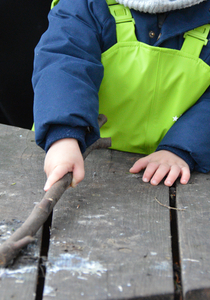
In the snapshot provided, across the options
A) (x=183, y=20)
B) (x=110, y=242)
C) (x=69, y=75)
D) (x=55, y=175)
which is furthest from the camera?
(x=183, y=20)

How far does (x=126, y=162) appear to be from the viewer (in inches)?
51.1

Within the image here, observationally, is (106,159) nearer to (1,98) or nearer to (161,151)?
(161,151)

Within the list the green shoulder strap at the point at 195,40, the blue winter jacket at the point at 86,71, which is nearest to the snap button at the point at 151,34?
the blue winter jacket at the point at 86,71

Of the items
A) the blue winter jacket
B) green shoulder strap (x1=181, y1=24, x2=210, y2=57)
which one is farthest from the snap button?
green shoulder strap (x1=181, y1=24, x2=210, y2=57)

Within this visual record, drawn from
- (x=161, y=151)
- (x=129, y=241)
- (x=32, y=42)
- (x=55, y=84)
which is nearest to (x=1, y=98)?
(x=32, y=42)

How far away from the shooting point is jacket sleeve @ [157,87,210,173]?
1308mm

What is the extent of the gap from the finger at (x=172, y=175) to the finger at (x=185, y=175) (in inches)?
0.6

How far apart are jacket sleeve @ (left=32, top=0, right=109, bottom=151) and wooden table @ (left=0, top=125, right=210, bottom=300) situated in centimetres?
17

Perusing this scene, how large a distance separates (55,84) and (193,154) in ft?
1.97

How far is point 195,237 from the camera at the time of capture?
885 millimetres

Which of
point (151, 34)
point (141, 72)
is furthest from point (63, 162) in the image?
point (151, 34)

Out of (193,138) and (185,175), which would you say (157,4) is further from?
(185,175)

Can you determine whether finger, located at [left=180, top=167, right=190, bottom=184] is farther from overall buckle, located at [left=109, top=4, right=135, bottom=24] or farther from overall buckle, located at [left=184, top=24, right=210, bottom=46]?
overall buckle, located at [left=109, top=4, right=135, bottom=24]

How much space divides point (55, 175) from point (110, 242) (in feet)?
0.86
